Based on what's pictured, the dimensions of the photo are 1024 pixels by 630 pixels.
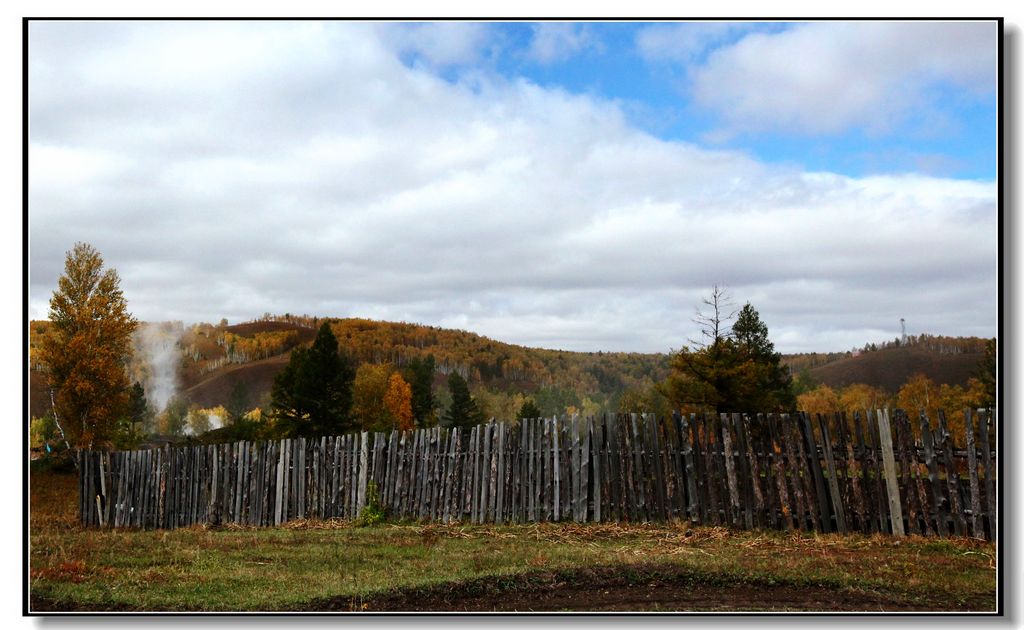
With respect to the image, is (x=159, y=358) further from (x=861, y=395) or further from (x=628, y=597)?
(x=628, y=597)

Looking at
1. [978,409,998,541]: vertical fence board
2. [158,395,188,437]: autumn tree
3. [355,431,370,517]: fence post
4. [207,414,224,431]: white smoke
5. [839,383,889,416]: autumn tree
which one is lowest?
[207,414,224,431]: white smoke

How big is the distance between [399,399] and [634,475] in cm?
4489

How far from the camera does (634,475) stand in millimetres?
11242

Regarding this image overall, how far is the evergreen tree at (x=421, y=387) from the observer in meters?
54.8

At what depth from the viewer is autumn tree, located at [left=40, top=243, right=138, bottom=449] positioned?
18359 mm

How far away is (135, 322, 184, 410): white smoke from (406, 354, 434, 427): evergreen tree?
14639 mm

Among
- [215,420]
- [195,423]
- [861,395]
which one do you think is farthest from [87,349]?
[215,420]

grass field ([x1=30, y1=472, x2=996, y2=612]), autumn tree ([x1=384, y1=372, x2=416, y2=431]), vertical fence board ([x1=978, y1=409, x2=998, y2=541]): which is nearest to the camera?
grass field ([x1=30, y1=472, x2=996, y2=612])

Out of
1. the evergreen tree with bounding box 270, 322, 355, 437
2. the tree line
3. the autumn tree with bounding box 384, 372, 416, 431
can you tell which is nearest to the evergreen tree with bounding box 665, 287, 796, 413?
the tree line

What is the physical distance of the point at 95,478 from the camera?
1720 centimetres

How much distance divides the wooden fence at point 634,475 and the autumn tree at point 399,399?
37992mm

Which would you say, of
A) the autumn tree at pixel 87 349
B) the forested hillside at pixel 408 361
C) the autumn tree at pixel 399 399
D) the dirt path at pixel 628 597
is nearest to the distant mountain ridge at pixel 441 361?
the forested hillside at pixel 408 361

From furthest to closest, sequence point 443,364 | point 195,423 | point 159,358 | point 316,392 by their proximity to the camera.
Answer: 1. point 195,423
2. point 443,364
3. point 316,392
4. point 159,358

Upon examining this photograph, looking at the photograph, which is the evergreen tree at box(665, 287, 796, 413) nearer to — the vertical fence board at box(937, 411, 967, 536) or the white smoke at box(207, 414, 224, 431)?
the vertical fence board at box(937, 411, 967, 536)
